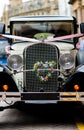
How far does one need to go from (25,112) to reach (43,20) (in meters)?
2.28

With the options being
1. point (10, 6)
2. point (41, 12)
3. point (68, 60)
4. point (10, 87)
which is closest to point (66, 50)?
point (68, 60)

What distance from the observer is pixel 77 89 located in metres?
8.75

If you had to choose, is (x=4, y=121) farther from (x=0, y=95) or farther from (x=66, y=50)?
(x=66, y=50)

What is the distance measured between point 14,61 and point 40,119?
167 cm

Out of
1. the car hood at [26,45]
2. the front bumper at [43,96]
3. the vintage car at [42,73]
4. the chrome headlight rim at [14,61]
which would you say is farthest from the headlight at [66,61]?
the car hood at [26,45]

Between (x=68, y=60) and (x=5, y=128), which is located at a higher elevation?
(x=68, y=60)

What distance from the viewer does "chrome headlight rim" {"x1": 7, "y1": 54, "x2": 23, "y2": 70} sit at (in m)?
8.94

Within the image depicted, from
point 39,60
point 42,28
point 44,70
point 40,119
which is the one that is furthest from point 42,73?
point 42,28

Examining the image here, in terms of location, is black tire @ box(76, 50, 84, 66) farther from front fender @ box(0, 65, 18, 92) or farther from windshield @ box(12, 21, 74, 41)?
front fender @ box(0, 65, 18, 92)

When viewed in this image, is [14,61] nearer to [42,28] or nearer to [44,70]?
[44,70]

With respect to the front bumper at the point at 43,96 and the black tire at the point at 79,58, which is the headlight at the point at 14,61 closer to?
the front bumper at the point at 43,96

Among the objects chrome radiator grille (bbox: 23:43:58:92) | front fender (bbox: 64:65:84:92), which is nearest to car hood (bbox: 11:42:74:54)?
chrome radiator grille (bbox: 23:43:58:92)

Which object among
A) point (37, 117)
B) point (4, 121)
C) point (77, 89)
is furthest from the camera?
point (37, 117)

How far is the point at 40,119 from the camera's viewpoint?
10.0m
